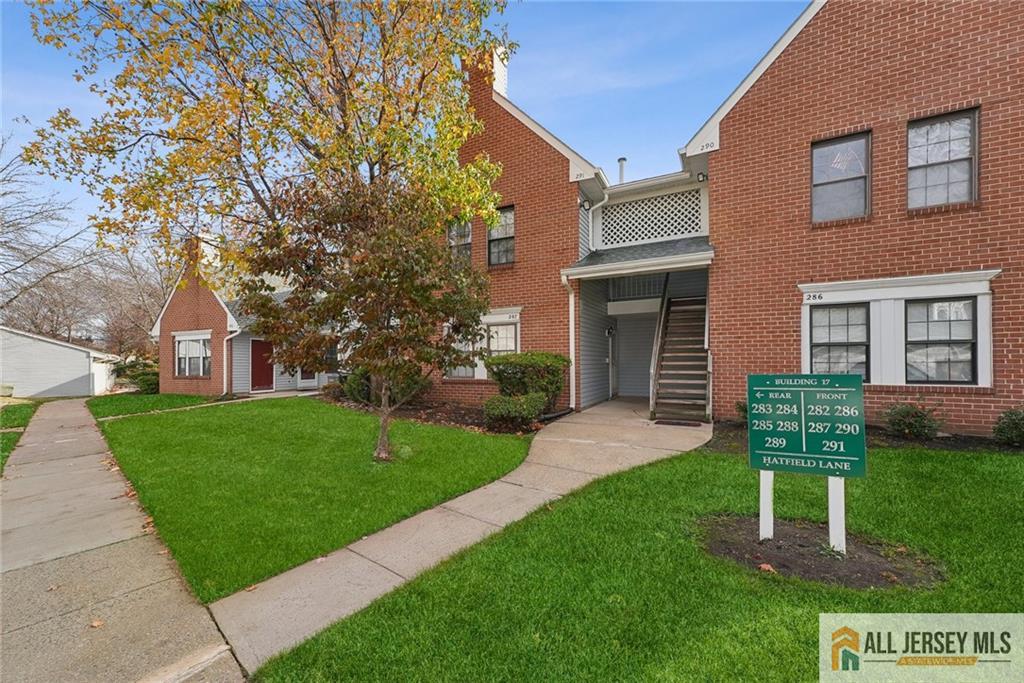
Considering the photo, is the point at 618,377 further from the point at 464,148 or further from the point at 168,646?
the point at 168,646

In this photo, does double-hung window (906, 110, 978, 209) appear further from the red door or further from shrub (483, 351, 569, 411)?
the red door

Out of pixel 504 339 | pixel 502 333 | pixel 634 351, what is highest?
pixel 502 333

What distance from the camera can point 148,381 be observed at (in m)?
22.2

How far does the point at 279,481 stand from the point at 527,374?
530cm

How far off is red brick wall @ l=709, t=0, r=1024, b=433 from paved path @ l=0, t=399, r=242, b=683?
29.7 feet

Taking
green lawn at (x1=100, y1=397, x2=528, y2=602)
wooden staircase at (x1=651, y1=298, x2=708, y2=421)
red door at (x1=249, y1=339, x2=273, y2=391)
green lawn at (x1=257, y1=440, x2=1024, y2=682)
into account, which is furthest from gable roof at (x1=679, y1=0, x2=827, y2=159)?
red door at (x1=249, y1=339, x2=273, y2=391)

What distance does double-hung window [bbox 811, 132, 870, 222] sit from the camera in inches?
320

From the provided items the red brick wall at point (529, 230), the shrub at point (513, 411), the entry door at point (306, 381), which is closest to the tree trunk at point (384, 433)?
the shrub at point (513, 411)

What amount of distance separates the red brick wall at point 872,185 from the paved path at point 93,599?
905cm

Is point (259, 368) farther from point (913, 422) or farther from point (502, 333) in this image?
point (913, 422)

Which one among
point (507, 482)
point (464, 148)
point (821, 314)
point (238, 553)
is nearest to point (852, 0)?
point (821, 314)

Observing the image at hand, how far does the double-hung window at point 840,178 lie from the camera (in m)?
8.12

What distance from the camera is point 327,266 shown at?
Result: 6.34 m

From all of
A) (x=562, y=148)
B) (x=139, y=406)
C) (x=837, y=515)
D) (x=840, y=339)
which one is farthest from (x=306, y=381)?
(x=837, y=515)
